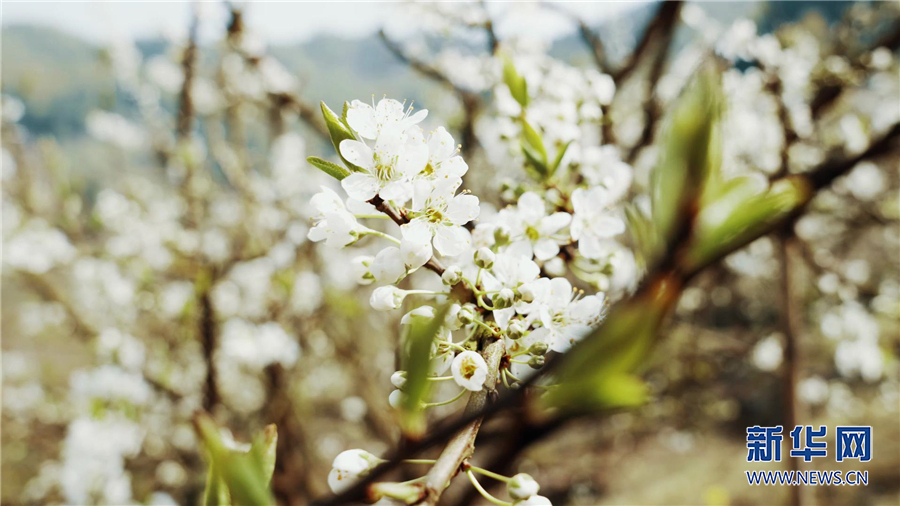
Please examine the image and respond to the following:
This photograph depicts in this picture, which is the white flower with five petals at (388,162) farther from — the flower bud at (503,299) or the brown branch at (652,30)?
the brown branch at (652,30)

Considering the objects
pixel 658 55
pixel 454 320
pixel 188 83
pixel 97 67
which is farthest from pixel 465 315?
pixel 97 67

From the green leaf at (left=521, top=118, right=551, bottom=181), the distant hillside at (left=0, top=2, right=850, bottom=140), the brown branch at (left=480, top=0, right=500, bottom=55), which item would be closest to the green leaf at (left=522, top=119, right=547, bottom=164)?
the green leaf at (left=521, top=118, right=551, bottom=181)

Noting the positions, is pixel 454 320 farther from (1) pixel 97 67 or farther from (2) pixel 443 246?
(1) pixel 97 67

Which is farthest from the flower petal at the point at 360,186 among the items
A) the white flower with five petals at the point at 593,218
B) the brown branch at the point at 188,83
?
the brown branch at the point at 188,83

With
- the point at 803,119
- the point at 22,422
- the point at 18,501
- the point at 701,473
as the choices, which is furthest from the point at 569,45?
the point at 18,501

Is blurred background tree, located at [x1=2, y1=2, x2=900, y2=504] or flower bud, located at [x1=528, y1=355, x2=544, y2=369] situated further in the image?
blurred background tree, located at [x1=2, y1=2, x2=900, y2=504]

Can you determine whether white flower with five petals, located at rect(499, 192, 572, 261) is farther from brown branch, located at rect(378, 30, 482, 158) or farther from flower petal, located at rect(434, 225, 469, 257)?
brown branch, located at rect(378, 30, 482, 158)
